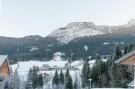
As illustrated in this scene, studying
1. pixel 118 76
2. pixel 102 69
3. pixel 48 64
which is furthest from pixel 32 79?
pixel 48 64

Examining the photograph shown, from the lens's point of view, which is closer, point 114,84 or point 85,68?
point 114,84

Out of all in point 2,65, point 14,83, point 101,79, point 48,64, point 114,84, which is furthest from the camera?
point 48,64

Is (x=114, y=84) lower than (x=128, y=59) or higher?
lower

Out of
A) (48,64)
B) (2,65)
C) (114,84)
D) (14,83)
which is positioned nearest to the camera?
(2,65)

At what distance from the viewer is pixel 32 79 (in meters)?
90.9

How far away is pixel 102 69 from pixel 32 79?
2571cm

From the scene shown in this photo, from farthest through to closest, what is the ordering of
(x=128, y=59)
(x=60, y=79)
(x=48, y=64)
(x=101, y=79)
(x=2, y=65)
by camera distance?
(x=48, y=64), (x=60, y=79), (x=101, y=79), (x=2, y=65), (x=128, y=59)

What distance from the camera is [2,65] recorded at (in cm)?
1395

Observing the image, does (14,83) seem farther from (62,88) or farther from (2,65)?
(2,65)

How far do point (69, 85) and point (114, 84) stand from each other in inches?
1021

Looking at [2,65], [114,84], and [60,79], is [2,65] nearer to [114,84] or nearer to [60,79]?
[114,84]

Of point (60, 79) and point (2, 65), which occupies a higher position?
point (2, 65)

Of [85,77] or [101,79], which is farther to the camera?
[85,77]

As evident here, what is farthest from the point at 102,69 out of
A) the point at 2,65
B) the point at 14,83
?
→ the point at 2,65
